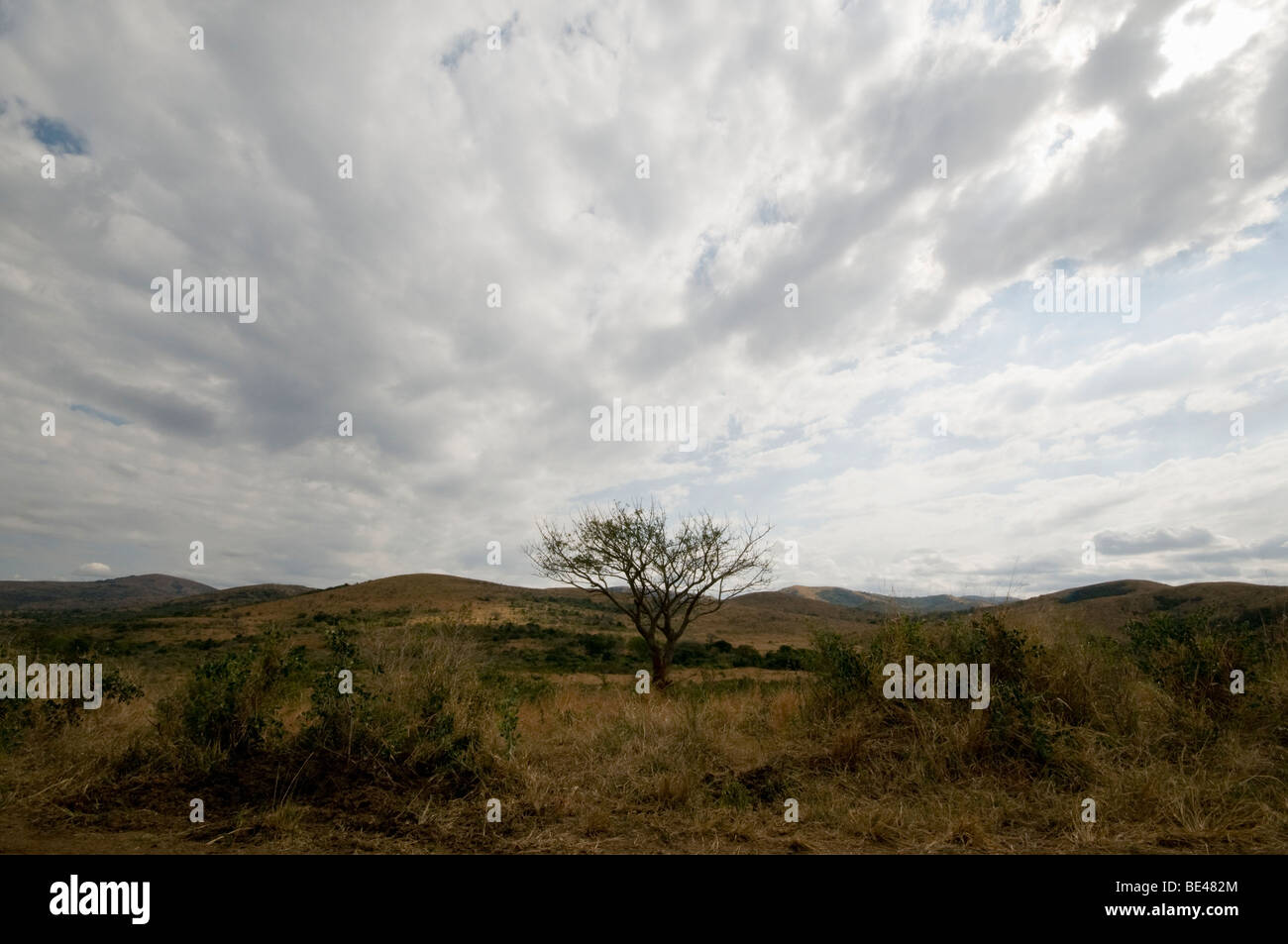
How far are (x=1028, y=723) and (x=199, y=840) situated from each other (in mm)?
8162

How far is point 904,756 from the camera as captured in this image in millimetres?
6723

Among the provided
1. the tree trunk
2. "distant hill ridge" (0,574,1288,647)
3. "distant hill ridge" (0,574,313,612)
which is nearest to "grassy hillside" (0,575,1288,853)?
"distant hill ridge" (0,574,1288,647)

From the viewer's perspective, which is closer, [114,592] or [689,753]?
[689,753]

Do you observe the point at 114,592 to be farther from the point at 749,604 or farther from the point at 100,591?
the point at 749,604

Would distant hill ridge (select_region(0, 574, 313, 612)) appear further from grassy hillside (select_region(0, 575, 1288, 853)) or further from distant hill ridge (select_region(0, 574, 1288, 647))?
grassy hillside (select_region(0, 575, 1288, 853))

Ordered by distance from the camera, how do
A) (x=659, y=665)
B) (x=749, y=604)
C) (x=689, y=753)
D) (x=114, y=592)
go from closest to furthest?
1. (x=689, y=753)
2. (x=659, y=665)
3. (x=749, y=604)
4. (x=114, y=592)

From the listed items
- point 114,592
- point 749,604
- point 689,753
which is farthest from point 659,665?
point 114,592

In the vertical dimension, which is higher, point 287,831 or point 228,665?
point 228,665

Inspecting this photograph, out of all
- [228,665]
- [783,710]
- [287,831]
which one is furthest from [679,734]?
[228,665]

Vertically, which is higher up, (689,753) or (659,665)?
(689,753)

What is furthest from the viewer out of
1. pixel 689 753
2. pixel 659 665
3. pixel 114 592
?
pixel 114 592

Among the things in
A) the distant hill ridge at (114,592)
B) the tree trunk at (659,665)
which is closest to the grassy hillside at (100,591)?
the distant hill ridge at (114,592)
